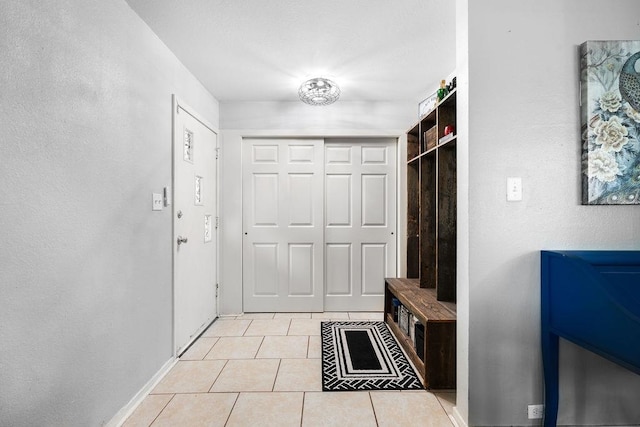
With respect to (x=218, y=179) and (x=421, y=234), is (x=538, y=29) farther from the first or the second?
(x=218, y=179)

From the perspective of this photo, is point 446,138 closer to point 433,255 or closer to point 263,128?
point 433,255

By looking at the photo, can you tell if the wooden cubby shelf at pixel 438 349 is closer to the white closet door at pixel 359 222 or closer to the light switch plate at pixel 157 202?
the white closet door at pixel 359 222

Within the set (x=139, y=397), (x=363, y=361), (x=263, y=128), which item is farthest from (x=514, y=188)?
(x=263, y=128)

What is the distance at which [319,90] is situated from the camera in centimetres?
303

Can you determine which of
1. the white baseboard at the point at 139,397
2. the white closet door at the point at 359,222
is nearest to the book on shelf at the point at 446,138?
the white closet door at the point at 359,222

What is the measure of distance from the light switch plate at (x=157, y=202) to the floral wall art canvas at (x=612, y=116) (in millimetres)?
2521

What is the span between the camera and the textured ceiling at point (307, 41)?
6.57ft

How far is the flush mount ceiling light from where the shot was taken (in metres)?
2.99

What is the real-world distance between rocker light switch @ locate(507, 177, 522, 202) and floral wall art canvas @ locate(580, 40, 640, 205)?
0.32m

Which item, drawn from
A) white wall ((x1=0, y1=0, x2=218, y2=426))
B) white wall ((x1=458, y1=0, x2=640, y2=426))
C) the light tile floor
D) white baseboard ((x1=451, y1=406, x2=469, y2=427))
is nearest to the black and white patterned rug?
the light tile floor

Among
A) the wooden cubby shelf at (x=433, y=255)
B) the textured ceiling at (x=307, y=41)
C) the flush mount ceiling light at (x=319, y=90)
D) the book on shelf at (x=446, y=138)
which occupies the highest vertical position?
the textured ceiling at (x=307, y=41)

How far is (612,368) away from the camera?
64.9 inches

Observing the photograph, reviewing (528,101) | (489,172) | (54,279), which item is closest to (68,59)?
(54,279)

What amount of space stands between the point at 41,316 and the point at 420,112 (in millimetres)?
3556
